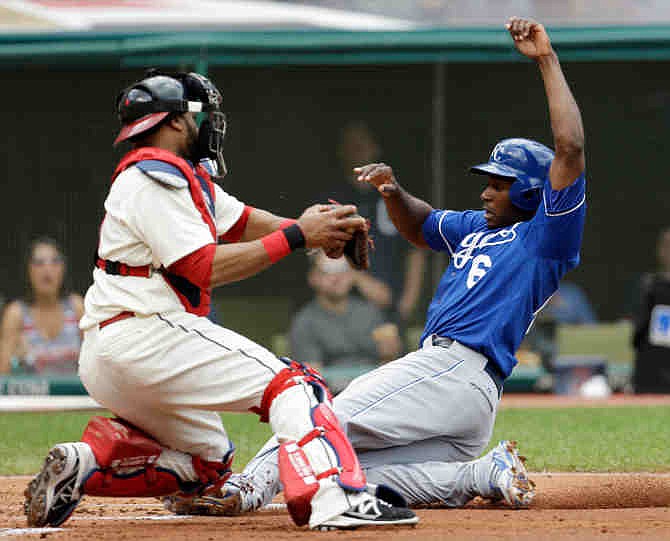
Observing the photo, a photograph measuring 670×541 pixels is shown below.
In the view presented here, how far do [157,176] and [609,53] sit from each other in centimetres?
770

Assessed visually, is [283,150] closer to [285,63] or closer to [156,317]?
[285,63]

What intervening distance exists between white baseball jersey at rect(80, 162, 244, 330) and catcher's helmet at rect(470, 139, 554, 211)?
151 cm

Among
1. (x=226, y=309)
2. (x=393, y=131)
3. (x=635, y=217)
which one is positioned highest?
(x=393, y=131)

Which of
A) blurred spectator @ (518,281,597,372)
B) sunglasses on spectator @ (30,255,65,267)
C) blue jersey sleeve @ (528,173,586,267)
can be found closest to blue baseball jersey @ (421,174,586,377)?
blue jersey sleeve @ (528,173,586,267)

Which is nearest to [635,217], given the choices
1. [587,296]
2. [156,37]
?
[587,296]

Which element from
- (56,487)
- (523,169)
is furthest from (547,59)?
(56,487)

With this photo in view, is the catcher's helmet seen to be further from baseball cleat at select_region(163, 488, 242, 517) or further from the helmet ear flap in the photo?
baseball cleat at select_region(163, 488, 242, 517)

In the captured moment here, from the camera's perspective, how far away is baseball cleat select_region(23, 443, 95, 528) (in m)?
4.09

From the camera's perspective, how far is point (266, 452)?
4719mm

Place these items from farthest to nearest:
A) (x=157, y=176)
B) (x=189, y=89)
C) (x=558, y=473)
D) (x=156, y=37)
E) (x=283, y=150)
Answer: (x=283, y=150), (x=156, y=37), (x=558, y=473), (x=189, y=89), (x=157, y=176)

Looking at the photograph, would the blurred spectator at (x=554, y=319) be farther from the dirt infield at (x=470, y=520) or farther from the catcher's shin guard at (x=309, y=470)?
the catcher's shin guard at (x=309, y=470)

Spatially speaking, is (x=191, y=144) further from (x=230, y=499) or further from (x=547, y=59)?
(x=547, y=59)

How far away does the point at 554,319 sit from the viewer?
11.2 metres

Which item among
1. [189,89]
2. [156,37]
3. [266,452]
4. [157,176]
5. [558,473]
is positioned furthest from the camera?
[156,37]
